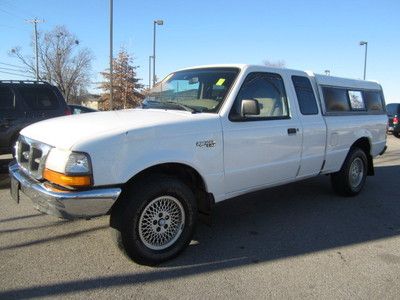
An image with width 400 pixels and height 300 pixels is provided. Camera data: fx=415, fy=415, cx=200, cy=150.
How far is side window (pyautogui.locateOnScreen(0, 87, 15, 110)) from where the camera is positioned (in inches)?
330

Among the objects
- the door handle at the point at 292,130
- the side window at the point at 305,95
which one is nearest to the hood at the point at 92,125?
the door handle at the point at 292,130

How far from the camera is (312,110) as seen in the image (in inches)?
227

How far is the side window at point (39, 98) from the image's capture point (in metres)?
8.64

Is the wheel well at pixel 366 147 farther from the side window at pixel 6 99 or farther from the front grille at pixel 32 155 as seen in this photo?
the side window at pixel 6 99

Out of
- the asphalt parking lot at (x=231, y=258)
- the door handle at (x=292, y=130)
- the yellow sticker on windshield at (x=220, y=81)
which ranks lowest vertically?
the asphalt parking lot at (x=231, y=258)

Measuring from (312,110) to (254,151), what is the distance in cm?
150

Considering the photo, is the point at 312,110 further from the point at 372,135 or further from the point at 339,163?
the point at 372,135

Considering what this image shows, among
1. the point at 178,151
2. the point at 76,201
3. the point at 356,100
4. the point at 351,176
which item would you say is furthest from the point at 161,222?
the point at 356,100

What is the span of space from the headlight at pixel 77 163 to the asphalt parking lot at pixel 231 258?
3.24ft

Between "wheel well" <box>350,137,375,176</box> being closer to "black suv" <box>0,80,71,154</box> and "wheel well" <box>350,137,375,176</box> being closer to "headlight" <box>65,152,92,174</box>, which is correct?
"headlight" <box>65,152,92,174</box>

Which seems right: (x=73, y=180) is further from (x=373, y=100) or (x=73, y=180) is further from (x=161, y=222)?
(x=373, y=100)

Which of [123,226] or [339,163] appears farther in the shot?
[339,163]

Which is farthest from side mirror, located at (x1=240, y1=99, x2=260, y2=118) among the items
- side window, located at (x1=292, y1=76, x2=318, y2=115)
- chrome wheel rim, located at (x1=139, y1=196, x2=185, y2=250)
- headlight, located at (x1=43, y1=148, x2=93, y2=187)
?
headlight, located at (x1=43, y1=148, x2=93, y2=187)

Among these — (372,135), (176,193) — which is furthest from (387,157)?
(176,193)
